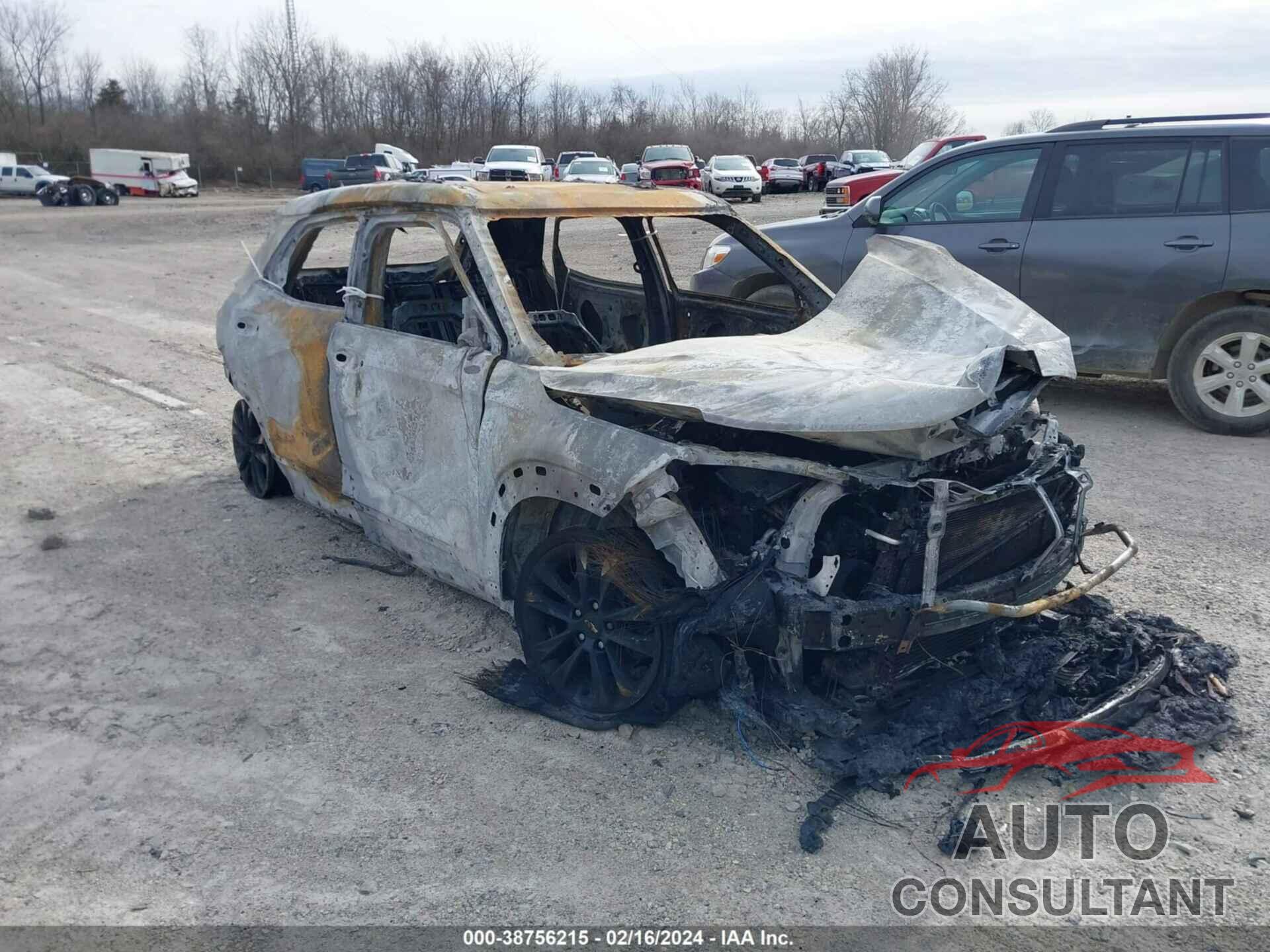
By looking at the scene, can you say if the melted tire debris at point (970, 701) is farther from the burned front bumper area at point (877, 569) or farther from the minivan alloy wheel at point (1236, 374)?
the minivan alloy wheel at point (1236, 374)

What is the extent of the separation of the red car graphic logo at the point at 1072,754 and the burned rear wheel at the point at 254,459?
4.07 metres

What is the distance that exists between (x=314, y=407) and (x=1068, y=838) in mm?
3633

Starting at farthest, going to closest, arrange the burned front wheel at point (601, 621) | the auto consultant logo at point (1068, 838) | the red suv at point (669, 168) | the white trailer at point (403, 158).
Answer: the white trailer at point (403, 158)
the red suv at point (669, 168)
the burned front wheel at point (601, 621)
the auto consultant logo at point (1068, 838)

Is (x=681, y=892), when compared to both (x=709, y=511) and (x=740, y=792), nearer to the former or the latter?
(x=740, y=792)

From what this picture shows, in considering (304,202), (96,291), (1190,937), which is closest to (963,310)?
(1190,937)

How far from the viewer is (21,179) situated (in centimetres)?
4200

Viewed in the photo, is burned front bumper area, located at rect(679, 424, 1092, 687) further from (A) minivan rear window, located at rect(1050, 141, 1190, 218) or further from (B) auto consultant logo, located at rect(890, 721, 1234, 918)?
(A) minivan rear window, located at rect(1050, 141, 1190, 218)

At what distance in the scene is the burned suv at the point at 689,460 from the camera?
3.29 meters

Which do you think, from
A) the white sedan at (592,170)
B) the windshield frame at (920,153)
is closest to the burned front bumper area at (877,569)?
the windshield frame at (920,153)

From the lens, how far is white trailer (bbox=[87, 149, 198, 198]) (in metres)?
44.0

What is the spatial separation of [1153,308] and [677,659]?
16.9 feet

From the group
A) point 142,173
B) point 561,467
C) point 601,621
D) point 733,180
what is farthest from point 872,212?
point 142,173

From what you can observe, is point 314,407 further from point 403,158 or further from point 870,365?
point 403,158

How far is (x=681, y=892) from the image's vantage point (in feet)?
9.50
